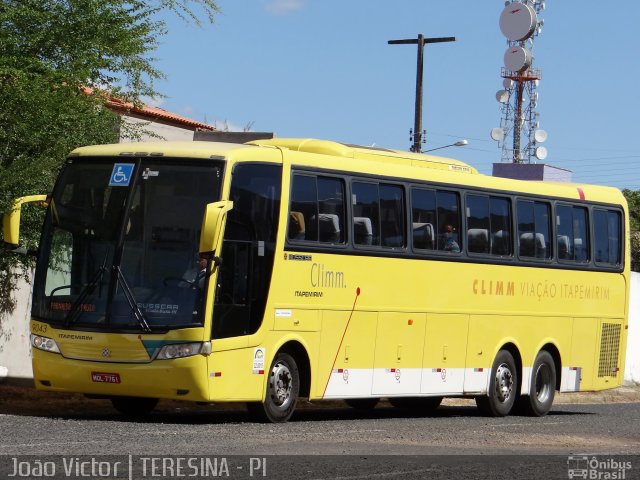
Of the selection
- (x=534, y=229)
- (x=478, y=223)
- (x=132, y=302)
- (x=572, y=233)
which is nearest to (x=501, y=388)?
(x=534, y=229)

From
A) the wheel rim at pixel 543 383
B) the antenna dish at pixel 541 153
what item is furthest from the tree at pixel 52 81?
the antenna dish at pixel 541 153

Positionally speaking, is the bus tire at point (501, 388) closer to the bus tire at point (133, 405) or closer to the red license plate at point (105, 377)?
the bus tire at point (133, 405)

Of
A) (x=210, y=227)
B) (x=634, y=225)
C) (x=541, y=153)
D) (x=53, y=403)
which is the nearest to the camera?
(x=210, y=227)

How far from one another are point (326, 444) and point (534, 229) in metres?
9.54

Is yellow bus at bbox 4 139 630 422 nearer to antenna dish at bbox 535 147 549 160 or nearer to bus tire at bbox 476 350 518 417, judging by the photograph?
bus tire at bbox 476 350 518 417

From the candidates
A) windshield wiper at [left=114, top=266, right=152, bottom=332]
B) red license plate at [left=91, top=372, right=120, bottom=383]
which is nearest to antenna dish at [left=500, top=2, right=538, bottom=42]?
windshield wiper at [left=114, top=266, right=152, bottom=332]

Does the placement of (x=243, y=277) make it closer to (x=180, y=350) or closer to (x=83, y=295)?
(x=180, y=350)

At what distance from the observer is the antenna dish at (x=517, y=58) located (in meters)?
82.0

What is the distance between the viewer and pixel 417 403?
25.6 metres

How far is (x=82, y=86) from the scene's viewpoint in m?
21.9

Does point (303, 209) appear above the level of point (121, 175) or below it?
below

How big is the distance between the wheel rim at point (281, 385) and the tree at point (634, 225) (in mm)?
35094

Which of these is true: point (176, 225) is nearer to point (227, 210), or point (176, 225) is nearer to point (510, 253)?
point (227, 210)

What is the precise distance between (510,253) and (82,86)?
730 centimetres
